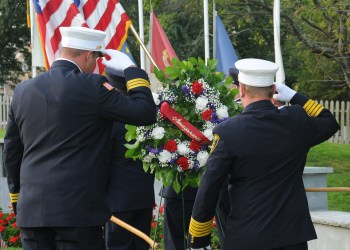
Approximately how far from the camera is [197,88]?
18.2 feet

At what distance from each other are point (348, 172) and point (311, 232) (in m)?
11.3

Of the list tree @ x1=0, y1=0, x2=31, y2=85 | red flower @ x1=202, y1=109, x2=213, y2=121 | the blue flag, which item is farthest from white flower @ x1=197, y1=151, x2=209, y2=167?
tree @ x1=0, y1=0, x2=31, y2=85

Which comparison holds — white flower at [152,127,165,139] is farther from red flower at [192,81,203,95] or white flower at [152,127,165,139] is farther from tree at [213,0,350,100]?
tree at [213,0,350,100]

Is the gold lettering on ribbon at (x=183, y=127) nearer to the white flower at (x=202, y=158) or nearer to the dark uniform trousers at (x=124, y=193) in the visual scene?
the white flower at (x=202, y=158)

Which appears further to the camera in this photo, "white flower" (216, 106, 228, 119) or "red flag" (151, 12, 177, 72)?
"red flag" (151, 12, 177, 72)

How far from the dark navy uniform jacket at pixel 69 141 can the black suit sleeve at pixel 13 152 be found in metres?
0.24

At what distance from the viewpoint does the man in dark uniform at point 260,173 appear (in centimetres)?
441

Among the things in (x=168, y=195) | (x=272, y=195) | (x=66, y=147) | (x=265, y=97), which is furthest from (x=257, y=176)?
(x=168, y=195)

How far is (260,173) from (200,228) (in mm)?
492

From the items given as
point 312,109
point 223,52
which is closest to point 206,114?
point 312,109

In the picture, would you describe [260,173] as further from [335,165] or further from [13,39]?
[13,39]

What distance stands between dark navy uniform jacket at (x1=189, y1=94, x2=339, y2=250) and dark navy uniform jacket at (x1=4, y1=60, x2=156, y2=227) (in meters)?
0.55

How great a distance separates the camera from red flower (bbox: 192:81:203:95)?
5543mm

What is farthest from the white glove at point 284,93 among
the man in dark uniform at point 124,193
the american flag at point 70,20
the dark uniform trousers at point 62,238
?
the american flag at point 70,20
